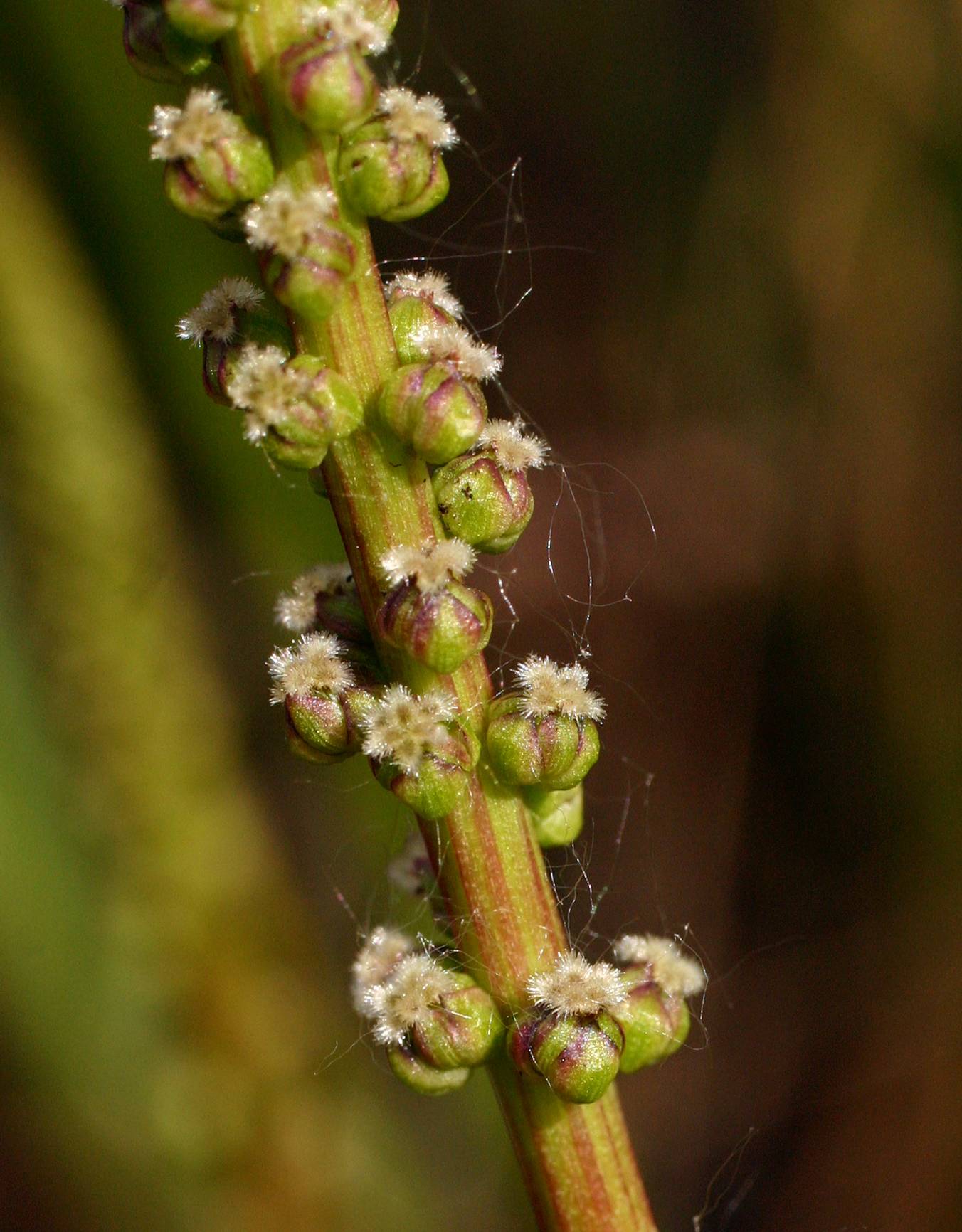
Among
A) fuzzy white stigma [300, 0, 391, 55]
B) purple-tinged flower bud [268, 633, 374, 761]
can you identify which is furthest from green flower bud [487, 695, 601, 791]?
fuzzy white stigma [300, 0, 391, 55]

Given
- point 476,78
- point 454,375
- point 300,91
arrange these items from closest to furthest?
1. point 300,91
2. point 454,375
3. point 476,78

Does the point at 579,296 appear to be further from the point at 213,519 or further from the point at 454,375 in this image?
the point at 454,375

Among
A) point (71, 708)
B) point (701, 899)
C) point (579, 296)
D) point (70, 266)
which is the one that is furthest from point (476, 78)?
point (701, 899)

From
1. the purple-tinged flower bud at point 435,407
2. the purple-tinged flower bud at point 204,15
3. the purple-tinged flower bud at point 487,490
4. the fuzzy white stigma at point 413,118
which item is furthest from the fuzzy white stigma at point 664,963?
the purple-tinged flower bud at point 204,15

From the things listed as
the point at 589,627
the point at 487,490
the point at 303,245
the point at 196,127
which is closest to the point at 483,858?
the point at 487,490

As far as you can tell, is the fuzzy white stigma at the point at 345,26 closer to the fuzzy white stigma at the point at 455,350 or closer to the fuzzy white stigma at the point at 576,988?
the fuzzy white stigma at the point at 455,350
